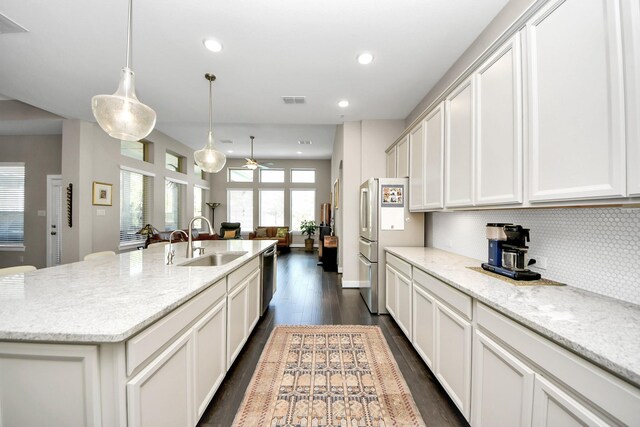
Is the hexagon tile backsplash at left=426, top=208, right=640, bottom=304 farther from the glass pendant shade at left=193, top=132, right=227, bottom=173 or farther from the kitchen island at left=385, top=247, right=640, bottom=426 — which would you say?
the glass pendant shade at left=193, top=132, right=227, bottom=173

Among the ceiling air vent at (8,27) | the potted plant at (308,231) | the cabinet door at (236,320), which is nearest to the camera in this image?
the cabinet door at (236,320)

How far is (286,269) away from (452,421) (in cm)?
470

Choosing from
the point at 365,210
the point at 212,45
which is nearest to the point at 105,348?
the point at 212,45

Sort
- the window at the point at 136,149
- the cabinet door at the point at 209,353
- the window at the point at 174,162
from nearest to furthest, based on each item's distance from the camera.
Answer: the cabinet door at the point at 209,353
the window at the point at 136,149
the window at the point at 174,162

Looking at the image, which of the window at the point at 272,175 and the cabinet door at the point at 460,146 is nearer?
the cabinet door at the point at 460,146

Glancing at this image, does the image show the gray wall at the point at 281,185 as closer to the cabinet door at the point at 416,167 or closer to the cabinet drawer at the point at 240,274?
the cabinet door at the point at 416,167

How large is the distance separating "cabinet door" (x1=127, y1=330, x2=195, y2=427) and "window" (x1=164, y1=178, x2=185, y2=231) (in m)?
6.47

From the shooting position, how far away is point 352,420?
1616 mm

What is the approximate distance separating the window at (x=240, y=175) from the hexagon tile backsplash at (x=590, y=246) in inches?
347

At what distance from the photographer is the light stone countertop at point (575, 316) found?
2.57 feet

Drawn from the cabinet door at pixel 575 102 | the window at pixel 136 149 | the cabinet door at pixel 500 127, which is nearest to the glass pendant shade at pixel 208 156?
the cabinet door at pixel 500 127

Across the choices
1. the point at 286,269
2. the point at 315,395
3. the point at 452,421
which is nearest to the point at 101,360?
the point at 315,395

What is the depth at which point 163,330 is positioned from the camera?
1.10 meters

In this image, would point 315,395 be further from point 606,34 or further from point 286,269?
point 286,269
